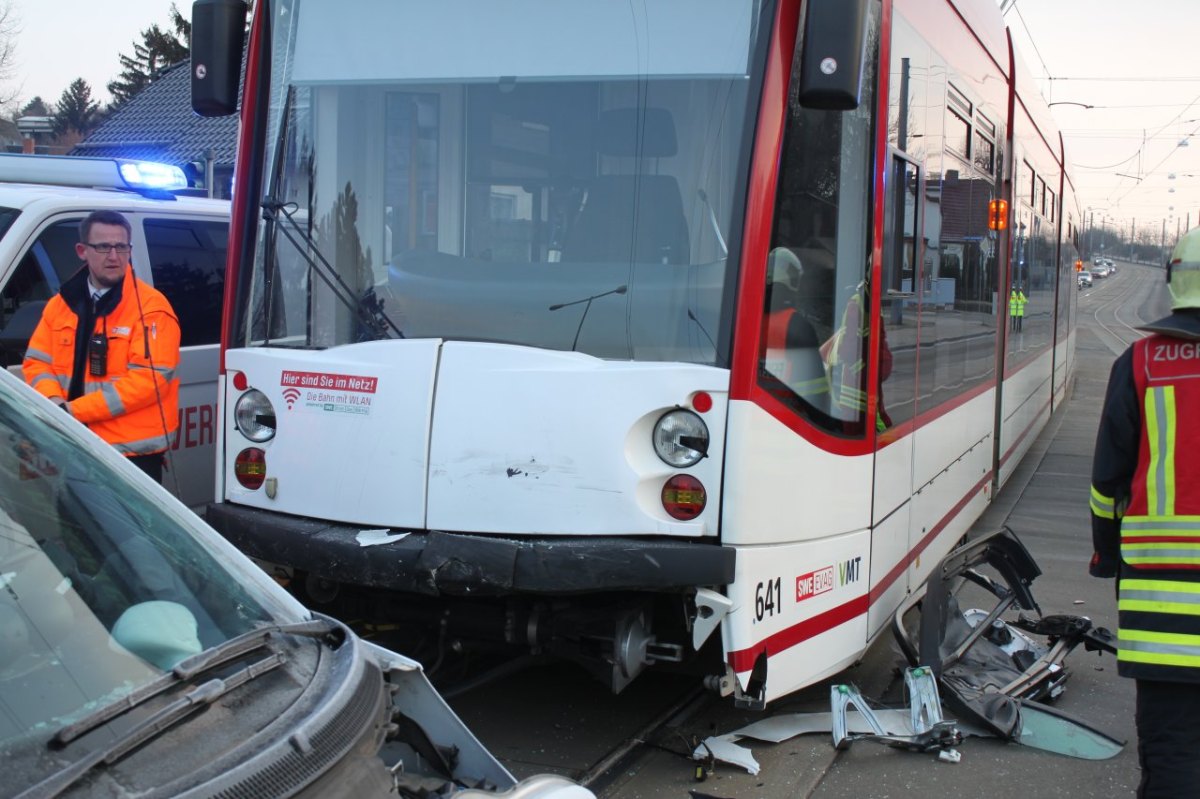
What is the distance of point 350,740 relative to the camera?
6.94 feet

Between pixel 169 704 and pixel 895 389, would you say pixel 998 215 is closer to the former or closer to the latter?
pixel 895 389

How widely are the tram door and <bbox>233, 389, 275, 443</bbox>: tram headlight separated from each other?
7.95 ft

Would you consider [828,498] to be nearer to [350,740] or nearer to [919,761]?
[919,761]

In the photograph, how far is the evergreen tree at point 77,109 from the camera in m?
58.3

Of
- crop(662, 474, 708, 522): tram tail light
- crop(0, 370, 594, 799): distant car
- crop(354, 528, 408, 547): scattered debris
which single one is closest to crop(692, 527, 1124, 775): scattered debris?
crop(662, 474, 708, 522): tram tail light

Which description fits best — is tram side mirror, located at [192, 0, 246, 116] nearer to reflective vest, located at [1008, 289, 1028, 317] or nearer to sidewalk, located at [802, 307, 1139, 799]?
sidewalk, located at [802, 307, 1139, 799]

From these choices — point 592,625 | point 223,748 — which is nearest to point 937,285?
A: point 592,625

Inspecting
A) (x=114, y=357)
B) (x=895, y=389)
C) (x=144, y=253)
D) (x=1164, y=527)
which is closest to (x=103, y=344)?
(x=114, y=357)

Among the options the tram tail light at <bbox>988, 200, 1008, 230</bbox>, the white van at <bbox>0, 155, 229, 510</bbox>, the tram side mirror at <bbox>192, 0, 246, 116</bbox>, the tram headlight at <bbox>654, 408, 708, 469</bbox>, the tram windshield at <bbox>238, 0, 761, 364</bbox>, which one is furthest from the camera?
the tram tail light at <bbox>988, 200, 1008, 230</bbox>

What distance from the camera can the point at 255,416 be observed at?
477cm

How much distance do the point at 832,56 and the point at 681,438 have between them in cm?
135

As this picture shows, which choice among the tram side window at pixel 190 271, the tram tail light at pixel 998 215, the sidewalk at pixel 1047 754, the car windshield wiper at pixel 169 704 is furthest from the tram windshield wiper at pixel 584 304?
the tram tail light at pixel 998 215

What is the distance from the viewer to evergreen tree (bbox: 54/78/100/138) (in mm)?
58319

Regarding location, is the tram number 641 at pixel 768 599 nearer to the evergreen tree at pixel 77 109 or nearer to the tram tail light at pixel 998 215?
the tram tail light at pixel 998 215
